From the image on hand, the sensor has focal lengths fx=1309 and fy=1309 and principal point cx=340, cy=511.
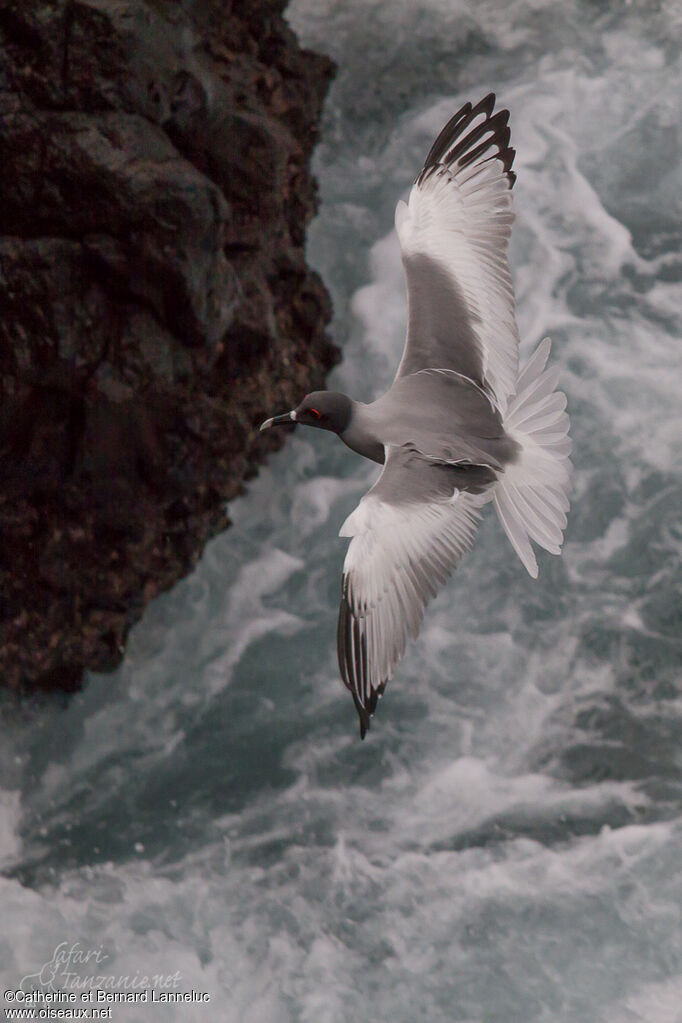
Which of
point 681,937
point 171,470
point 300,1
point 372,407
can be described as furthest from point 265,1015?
point 300,1

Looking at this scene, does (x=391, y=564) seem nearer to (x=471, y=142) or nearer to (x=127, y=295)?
(x=471, y=142)

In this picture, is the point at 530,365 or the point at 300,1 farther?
the point at 300,1

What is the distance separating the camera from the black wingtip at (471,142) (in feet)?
14.5

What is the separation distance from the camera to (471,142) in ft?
14.7

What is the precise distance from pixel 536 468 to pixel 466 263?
2.56 ft

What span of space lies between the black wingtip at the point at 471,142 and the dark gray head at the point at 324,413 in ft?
3.16

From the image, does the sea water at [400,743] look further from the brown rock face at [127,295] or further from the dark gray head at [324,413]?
the dark gray head at [324,413]

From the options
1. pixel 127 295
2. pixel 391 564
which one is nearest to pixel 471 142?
pixel 391 564

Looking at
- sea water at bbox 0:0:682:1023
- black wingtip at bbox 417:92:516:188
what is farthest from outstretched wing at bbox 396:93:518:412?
sea water at bbox 0:0:682:1023

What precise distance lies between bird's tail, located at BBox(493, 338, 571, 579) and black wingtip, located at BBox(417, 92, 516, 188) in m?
0.70

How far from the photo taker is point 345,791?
671cm

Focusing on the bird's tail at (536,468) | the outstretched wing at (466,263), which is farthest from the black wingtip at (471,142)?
the bird's tail at (536,468)

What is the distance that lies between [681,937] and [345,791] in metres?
1.77

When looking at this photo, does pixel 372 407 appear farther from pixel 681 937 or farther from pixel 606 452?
pixel 606 452
